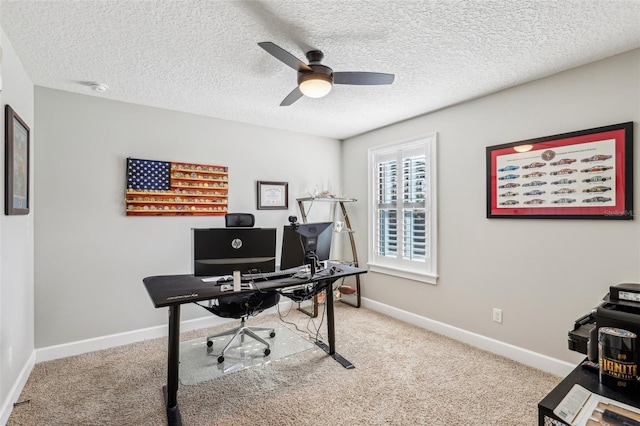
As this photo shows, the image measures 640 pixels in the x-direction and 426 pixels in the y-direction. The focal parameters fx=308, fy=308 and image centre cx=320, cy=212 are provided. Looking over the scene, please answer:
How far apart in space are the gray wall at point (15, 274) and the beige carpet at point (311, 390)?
222 millimetres

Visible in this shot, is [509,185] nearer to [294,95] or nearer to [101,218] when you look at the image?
[294,95]

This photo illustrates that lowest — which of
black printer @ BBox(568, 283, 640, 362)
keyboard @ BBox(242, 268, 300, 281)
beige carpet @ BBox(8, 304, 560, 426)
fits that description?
beige carpet @ BBox(8, 304, 560, 426)

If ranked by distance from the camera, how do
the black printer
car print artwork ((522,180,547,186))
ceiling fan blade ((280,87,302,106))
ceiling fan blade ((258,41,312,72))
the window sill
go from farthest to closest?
the window sill < car print artwork ((522,180,547,186)) < ceiling fan blade ((280,87,302,106)) < ceiling fan blade ((258,41,312,72)) < the black printer

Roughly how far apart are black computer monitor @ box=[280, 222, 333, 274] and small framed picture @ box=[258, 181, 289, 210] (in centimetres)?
151

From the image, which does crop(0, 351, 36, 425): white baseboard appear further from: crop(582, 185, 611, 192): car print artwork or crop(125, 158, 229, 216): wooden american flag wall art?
crop(582, 185, 611, 192): car print artwork

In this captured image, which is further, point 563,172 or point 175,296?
point 563,172

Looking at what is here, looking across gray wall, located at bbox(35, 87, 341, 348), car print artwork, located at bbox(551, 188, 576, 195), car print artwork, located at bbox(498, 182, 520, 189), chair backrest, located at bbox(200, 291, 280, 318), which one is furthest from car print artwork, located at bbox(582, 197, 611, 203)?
gray wall, located at bbox(35, 87, 341, 348)

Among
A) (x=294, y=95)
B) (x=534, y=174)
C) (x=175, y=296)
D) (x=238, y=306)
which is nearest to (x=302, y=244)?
(x=238, y=306)

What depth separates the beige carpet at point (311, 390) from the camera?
199 centimetres

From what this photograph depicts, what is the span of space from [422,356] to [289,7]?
289 cm

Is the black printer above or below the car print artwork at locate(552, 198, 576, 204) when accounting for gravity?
below

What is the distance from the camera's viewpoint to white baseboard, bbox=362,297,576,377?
8.10 feet

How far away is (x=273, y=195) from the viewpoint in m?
A: 4.05

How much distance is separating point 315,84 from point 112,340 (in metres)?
3.07
